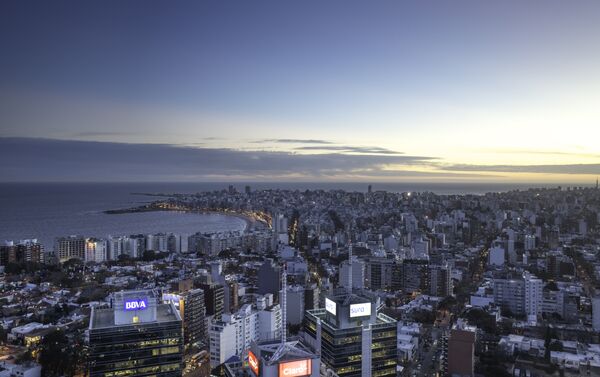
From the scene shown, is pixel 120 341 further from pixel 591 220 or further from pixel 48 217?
pixel 48 217

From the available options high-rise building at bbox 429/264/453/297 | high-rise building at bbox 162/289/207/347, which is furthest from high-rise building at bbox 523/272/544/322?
high-rise building at bbox 162/289/207/347

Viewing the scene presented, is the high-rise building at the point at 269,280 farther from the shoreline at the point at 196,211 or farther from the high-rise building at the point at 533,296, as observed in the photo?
the shoreline at the point at 196,211

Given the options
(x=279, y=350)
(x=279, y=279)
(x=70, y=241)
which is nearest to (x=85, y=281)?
(x=70, y=241)

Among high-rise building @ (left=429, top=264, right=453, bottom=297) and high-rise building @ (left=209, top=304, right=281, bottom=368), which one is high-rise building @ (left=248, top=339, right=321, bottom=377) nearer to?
high-rise building @ (left=209, top=304, right=281, bottom=368)

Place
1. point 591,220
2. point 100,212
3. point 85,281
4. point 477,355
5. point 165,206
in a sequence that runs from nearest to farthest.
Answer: point 477,355
point 85,281
point 591,220
point 100,212
point 165,206

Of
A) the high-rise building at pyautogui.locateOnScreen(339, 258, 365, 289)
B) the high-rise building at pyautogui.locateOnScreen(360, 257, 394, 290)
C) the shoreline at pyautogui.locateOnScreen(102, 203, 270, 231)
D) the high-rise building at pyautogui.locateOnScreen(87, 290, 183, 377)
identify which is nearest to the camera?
the high-rise building at pyautogui.locateOnScreen(87, 290, 183, 377)

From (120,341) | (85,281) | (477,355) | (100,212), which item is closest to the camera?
(120,341)

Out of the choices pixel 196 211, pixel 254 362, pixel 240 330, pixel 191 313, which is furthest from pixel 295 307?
pixel 196 211
